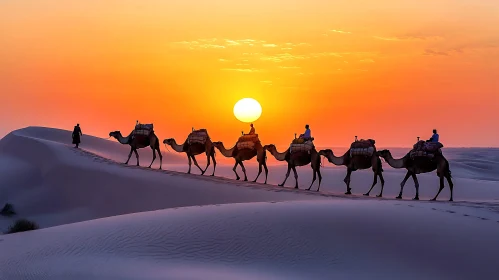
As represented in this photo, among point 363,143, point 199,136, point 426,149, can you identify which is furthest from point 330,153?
point 199,136

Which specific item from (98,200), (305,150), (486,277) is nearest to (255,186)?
(305,150)

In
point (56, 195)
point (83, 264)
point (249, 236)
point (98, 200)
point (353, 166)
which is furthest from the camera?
point (56, 195)

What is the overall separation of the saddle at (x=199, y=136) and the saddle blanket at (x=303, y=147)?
4886mm

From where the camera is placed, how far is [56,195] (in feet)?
90.9

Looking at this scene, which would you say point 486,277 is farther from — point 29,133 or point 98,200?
point 29,133

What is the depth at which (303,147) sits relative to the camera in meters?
24.9

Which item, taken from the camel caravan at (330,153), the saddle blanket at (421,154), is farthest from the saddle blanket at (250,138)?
the saddle blanket at (421,154)

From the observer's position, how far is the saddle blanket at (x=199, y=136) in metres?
28.6

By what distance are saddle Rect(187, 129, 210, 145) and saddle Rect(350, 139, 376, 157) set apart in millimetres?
7212

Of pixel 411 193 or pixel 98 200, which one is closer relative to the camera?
pixel 98 200

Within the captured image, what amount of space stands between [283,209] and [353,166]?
9.17m

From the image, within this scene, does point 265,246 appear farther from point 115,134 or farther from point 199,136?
point 115,134

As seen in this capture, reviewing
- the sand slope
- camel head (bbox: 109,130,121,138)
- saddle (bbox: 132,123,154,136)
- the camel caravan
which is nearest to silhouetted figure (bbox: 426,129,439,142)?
the camel caravan

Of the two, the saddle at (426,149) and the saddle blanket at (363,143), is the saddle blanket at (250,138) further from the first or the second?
the saddle at (426,149)
